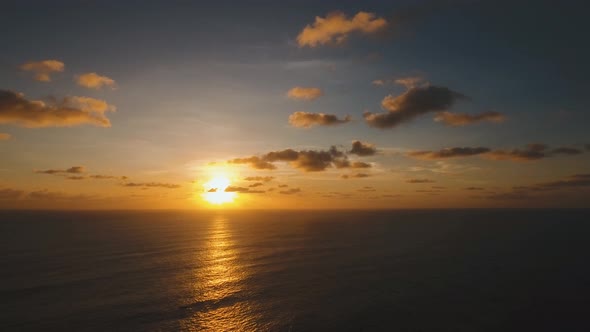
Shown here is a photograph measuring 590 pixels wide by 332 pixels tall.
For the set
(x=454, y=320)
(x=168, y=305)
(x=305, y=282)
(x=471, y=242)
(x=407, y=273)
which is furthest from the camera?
(x=471, y=242)

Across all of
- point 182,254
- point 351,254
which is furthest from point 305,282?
point 182,254

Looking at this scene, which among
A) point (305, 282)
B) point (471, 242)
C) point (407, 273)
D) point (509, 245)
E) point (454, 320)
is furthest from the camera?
point (471, 242)

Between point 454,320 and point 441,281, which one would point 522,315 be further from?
point 441,281

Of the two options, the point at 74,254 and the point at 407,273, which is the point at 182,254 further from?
the point at 407,273

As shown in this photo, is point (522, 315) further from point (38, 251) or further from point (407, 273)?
point (38, 251)

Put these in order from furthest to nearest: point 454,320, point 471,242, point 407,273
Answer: point 471,242, point 407,273, point 454,320

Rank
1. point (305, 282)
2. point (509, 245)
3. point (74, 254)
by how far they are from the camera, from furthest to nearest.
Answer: point (509, 245)
point (74, 254)
point (305, 282)

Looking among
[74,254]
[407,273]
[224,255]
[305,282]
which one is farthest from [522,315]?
[74,254]

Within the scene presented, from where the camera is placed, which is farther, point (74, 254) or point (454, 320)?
point (74, 254)

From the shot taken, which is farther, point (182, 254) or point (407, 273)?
point (182, 254)
